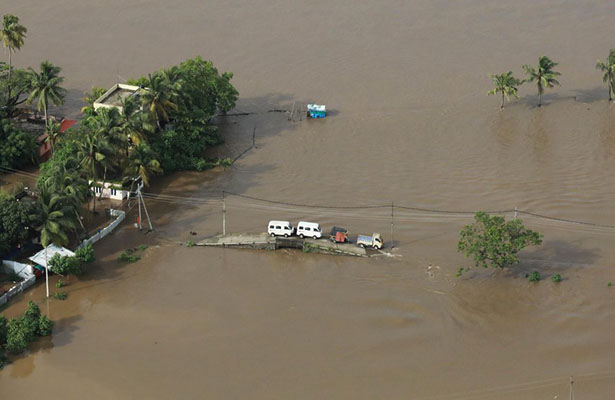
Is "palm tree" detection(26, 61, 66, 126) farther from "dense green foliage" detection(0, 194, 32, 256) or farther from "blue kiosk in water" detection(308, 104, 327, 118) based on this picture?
"blue kiosk in water" detection(308, 104, 327, 118)

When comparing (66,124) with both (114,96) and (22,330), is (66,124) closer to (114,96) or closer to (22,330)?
(114,96)

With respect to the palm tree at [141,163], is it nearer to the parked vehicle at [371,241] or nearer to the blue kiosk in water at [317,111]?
the parked vehicle at [371,241]

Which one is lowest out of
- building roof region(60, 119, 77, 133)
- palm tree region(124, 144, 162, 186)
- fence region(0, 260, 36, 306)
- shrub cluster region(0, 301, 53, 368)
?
shrub cluster region(0, 301, 53, 368)

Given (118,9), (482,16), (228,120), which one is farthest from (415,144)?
(118,9)

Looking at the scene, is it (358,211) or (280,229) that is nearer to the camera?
(280,229)

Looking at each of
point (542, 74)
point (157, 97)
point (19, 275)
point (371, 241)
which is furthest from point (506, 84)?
point (19, 275)

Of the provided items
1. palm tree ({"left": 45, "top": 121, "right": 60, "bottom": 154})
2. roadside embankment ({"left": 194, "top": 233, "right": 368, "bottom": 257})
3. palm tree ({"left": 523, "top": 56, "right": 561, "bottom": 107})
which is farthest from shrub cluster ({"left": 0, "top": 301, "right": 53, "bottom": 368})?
palm tree ({"left": 523, "top": 56, "right": 561, "bottom": 107})
